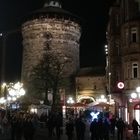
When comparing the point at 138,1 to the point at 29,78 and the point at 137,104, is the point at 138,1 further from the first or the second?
the point at 29,78

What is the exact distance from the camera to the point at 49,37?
4213 inches

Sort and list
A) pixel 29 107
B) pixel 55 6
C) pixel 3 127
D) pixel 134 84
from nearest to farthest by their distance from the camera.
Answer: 1. pixel 3 127
2. pixel 134 84
3. pixel 29 107
4. pixel 55 6

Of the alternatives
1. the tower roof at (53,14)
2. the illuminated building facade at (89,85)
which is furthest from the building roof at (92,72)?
the tower roof at (53,14)

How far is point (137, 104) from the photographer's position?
40500 millimetres

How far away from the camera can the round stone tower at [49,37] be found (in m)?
106

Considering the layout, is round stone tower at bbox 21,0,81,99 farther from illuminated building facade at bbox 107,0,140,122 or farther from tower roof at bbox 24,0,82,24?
illuminated building facade at bbox 107,0,140,122

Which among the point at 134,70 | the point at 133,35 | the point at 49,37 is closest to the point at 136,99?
the point at 134,70

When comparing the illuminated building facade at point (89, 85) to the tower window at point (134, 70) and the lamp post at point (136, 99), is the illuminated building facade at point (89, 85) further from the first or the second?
the lamp post at point (136, 99)

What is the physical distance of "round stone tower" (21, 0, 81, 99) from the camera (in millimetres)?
106375

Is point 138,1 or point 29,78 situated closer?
point 138,1

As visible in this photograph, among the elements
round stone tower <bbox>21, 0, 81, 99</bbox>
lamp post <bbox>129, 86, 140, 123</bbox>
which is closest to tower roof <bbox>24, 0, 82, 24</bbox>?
round stone tower <bbox>21, 0, 81, 99</bbox>

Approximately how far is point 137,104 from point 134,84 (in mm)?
4267

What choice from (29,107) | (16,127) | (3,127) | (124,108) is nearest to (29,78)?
(29,107)

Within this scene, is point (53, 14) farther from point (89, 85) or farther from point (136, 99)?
point (136, 99)
